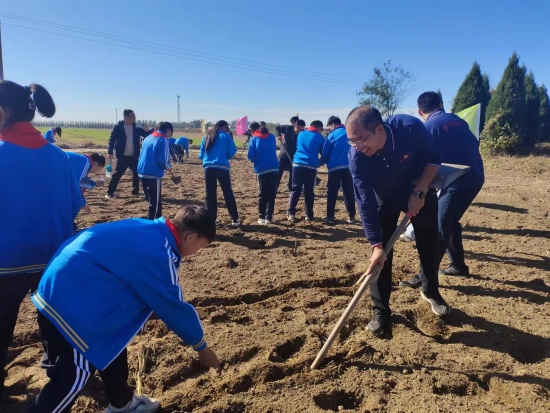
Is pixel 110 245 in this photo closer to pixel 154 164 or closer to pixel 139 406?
pixel 139 406

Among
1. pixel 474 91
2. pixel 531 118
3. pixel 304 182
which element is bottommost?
pixel 304 182

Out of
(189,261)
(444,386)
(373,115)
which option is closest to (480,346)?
(444,386)

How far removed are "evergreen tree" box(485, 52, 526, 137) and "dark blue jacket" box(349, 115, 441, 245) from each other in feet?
52.9

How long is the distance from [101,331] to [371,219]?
79.0 inches

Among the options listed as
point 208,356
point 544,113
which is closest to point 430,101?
point 208,356

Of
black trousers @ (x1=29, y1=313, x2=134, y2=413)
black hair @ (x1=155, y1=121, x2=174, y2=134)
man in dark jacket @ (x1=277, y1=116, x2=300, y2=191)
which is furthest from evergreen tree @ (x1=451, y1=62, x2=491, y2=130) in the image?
black trousers @ (x1=29, y1=313, x2=134, y2=413)

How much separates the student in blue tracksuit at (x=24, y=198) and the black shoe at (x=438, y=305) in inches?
118

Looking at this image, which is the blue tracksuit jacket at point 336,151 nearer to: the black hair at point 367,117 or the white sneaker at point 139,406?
the black hair at point 367,117

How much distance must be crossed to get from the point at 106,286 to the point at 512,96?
19106 mm

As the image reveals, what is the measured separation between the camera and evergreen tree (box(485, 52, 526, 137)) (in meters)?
16.7

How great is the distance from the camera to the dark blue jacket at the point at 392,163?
2971mm

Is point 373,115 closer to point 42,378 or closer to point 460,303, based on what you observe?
point 460,303

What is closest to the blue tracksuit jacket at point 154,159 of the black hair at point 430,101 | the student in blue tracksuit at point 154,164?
the student in blue tracksuit at point 154,164

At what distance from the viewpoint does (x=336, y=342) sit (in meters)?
3.21
